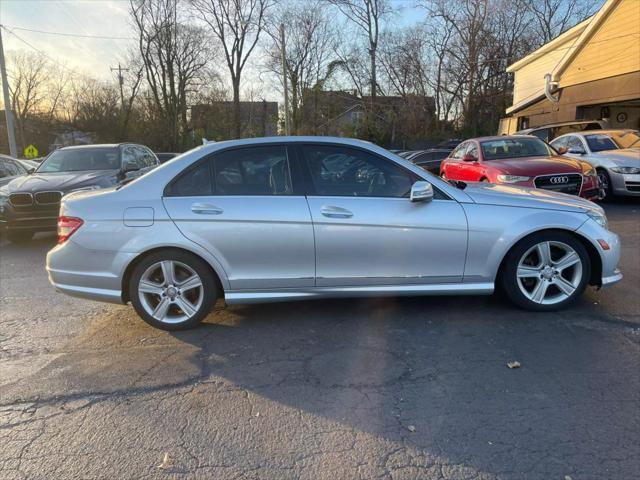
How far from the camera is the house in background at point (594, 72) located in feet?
→ 56.0

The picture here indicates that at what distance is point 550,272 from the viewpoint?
4055 mm

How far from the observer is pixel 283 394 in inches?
117

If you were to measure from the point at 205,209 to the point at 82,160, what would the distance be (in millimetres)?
6288

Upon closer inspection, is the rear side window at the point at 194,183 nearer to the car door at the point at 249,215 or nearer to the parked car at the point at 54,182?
the car door at the point at 249,215

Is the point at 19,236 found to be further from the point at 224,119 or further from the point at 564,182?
the point at 224,119

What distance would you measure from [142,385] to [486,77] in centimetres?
3787

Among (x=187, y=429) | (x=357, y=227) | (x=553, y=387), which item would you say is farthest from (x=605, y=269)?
(x=187, y=429)

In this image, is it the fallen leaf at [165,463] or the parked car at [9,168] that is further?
the parked car at [9,168]

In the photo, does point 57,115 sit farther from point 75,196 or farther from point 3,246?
point 75,196

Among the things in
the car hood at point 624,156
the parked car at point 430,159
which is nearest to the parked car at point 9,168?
the parked car at point 430,159

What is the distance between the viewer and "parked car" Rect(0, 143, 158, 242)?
750 centimetres

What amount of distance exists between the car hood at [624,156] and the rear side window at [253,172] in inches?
347

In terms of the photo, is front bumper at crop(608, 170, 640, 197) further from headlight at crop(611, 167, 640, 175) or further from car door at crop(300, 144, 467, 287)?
car door at crop(300, 144, 467, 287)

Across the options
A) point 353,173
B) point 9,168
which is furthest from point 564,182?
point 9,168
